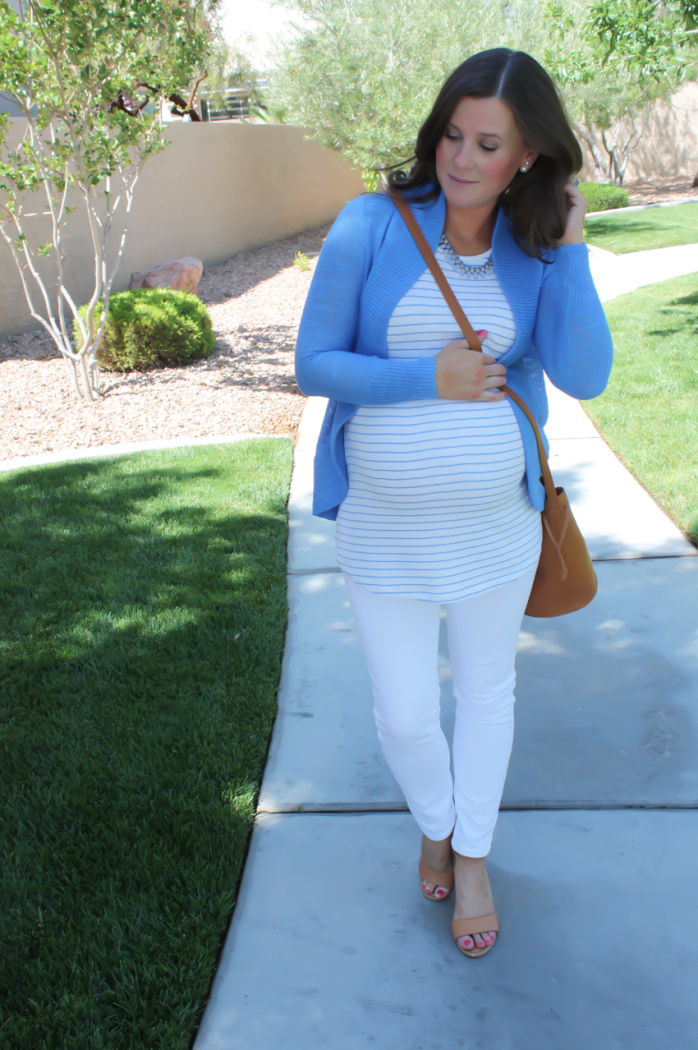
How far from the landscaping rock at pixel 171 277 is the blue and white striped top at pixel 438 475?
10.4 meters

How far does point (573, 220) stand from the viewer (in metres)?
1.74

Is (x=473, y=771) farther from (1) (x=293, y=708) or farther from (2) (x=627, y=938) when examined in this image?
(1) (x=293, y=708)

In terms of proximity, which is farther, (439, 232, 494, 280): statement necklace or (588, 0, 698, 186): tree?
(588, 0, 698, 186): tree

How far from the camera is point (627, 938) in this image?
6.27 ft

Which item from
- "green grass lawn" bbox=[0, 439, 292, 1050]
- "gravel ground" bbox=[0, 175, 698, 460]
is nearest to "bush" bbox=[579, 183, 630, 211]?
"gravel ground" bbox=[0, 175, 698, 460]

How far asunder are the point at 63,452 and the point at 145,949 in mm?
4538

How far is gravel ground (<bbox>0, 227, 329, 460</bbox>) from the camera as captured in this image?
20.5 ft

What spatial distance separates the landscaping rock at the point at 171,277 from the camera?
37.6ft

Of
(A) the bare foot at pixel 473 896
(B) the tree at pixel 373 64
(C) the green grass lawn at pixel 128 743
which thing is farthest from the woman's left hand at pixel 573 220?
(B) the tree at pixel 373 64

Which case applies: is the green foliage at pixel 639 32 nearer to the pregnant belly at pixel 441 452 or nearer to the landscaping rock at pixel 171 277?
the pregnant belly at pixel 441 452

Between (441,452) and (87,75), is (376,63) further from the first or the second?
(441,452)

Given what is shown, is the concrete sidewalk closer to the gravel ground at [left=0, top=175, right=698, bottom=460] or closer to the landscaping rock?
the gravel ground at [left=0, top=175, right=698, bottom=460]

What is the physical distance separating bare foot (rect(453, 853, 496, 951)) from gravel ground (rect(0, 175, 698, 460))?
175 inches

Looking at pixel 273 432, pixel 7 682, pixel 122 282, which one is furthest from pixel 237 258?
pixel 7 682
